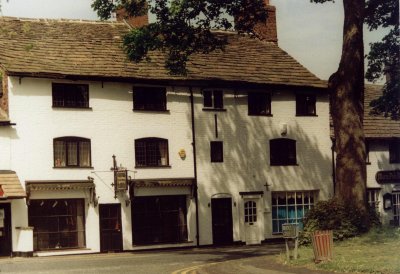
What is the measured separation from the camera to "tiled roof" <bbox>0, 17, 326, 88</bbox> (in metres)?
33.2

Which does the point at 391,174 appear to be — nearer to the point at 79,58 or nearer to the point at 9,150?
the point at 79,58

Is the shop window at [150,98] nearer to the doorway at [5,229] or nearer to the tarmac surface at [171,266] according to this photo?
the doorway at [5,229]

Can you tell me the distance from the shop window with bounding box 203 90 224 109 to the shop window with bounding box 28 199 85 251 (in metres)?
8.75

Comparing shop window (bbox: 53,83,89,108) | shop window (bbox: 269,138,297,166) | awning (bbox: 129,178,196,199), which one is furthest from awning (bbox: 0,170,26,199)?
shop window (bbox: 269,138,297,166)

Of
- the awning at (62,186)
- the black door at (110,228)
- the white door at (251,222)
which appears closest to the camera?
the awning at (62,186)

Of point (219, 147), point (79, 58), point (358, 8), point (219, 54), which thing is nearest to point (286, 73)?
point (219, 54)

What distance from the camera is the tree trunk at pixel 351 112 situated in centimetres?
2506

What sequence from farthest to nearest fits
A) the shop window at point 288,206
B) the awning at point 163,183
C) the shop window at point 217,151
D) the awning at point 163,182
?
the shop window at point 288,206, the shop window at point 217,151, the awning at point 163,182, the awning at point 163,183

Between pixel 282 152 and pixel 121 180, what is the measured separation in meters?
A: 10.3

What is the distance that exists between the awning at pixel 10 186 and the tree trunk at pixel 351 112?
46.8ft

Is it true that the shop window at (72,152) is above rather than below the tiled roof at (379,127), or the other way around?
below

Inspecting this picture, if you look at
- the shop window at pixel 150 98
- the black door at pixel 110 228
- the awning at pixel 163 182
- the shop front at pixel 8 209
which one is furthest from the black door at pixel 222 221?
the shop front at pixel 8 209

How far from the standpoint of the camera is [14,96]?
104ft

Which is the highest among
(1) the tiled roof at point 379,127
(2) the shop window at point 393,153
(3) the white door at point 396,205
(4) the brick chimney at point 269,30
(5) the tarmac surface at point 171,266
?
(4) the brick chimney at point 269,30
